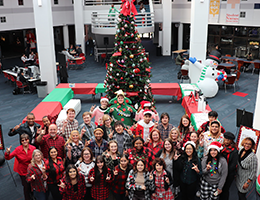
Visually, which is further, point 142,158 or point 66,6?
point 66,6

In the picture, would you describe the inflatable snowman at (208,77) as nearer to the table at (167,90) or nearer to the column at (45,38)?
the table at (167,90)

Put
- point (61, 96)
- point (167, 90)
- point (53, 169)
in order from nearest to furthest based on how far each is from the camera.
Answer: point (53, 169), point (61, 96), point (167, 90)

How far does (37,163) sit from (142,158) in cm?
186

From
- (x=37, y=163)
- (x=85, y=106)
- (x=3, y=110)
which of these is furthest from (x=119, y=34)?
(x=3, y=110)

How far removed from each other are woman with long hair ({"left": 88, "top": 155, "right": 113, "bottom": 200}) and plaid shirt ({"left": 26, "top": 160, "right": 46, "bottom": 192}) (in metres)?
0.86

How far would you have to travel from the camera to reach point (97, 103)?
38.7 ft

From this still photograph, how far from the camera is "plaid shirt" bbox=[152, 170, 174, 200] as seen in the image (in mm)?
4852

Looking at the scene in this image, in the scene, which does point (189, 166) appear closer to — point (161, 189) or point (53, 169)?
point (161, 189)

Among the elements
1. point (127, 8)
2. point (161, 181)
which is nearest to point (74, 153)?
point (161, 181)

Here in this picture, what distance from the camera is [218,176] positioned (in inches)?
197

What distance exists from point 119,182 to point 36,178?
1454mm

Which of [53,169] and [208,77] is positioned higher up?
[208,77]

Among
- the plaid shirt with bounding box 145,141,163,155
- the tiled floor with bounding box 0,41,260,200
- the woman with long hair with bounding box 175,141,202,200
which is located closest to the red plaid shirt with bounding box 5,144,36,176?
the tiled floor with bounding box 0,41,260,200

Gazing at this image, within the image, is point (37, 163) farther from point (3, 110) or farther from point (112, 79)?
point (3, 110)
